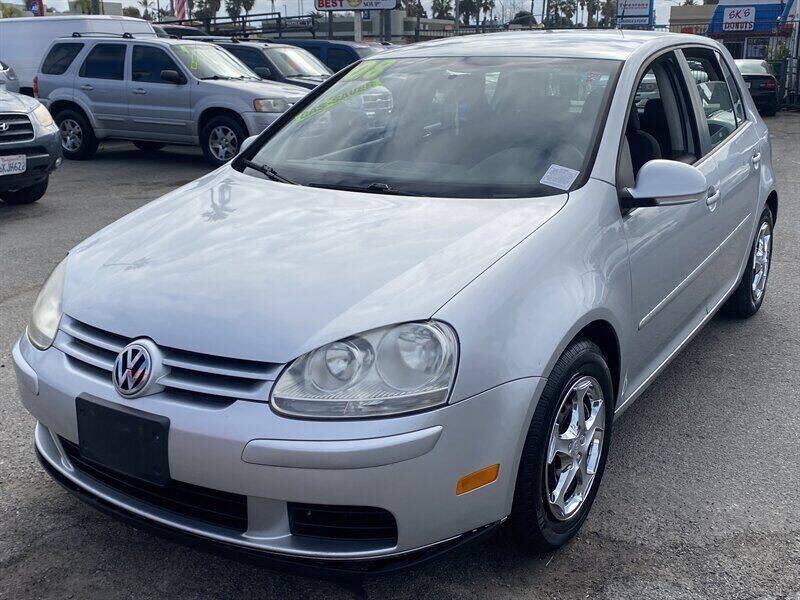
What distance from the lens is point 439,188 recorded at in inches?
123

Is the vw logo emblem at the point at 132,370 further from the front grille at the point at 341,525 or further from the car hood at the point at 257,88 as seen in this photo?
the car hood at the point at 257,88

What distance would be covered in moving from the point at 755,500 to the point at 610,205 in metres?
1.21

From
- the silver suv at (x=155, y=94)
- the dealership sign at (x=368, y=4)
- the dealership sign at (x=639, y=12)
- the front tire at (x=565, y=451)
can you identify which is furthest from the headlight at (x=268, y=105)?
the dealership sign at (x=639, y=12)

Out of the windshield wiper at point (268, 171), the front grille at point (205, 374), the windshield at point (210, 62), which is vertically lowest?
the front grille at point (205, 374)

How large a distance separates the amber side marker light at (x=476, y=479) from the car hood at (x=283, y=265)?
1.44 ft

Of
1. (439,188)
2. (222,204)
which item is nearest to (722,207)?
(439,188)

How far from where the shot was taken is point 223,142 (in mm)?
11562

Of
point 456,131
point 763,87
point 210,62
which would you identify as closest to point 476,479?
point 456,131

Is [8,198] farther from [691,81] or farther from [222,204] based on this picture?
[691,81]

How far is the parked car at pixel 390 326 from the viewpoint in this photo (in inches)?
87.5

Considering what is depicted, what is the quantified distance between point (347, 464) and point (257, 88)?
1002cm

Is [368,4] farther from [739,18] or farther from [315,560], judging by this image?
[315,560]

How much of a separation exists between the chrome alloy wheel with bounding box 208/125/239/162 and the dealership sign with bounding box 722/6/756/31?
82.8 ft

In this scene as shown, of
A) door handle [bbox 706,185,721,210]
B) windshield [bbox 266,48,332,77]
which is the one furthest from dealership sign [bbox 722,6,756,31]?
door handle [bbox 706,185,721,210]
